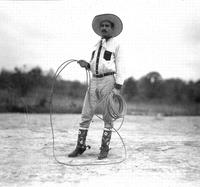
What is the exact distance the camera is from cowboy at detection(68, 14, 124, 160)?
4023 millimetres

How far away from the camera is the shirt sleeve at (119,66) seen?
4.01 metres

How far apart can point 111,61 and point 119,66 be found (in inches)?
5.0

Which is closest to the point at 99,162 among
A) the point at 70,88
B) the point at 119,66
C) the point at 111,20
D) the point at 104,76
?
the point at 104,76

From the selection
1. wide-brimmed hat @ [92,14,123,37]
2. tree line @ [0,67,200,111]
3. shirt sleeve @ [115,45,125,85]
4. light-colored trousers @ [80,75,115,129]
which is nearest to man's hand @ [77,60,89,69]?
light-colored trousers @ [80,75,115,129]

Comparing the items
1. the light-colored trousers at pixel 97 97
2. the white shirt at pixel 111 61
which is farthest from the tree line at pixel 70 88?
the white shirt at pixel 111 61

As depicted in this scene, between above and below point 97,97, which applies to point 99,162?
below

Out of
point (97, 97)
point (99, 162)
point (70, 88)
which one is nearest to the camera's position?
point (99, 162)

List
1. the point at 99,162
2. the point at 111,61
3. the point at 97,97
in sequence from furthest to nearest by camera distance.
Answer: the point at 97,97 < the point at 111,61 < the point at 99,162

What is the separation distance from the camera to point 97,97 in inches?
163

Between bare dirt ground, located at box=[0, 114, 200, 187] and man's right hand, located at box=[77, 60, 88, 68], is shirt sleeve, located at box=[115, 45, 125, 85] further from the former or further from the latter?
bare dirt ground, located at box=[0, 114, 200, 187]

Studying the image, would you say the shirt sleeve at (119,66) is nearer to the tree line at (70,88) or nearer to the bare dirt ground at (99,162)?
the bare dirt ground at (99,162)

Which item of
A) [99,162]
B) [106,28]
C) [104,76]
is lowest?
[99,162]

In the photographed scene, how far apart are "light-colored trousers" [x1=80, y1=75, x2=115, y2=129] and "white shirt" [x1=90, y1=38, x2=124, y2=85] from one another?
111 mm

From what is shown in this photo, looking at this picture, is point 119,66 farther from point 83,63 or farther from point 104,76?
point 83,63
